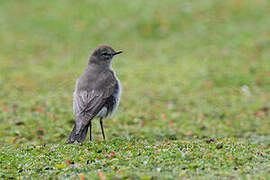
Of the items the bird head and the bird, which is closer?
the bird

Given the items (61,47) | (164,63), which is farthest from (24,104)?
(61,47)

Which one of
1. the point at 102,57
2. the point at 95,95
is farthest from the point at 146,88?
the point at 95,95

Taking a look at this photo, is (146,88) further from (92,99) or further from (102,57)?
(92,99)

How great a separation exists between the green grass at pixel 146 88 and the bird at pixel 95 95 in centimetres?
45

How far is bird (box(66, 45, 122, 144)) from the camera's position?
7.90 metres

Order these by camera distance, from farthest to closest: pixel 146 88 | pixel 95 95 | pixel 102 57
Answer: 1. pixel 146 88
2. pixel 102 57
3. pixel 95 95

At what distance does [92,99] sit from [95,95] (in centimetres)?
15

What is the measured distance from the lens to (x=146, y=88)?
650 inches

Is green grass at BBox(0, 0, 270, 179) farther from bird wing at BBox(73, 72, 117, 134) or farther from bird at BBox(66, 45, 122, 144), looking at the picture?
bird wing at BBox(73, 72, 117, 134)

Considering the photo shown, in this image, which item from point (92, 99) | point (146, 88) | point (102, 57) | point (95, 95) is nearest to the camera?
point (92, 99)

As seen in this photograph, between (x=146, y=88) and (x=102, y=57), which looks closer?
(x=102, y=57)

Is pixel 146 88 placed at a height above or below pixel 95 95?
above

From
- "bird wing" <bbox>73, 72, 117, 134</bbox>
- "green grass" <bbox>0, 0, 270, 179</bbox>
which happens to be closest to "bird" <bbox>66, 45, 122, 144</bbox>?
"bird wing" <bbox>73, 72, 117, 134</bbox>

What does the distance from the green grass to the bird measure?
45cm
